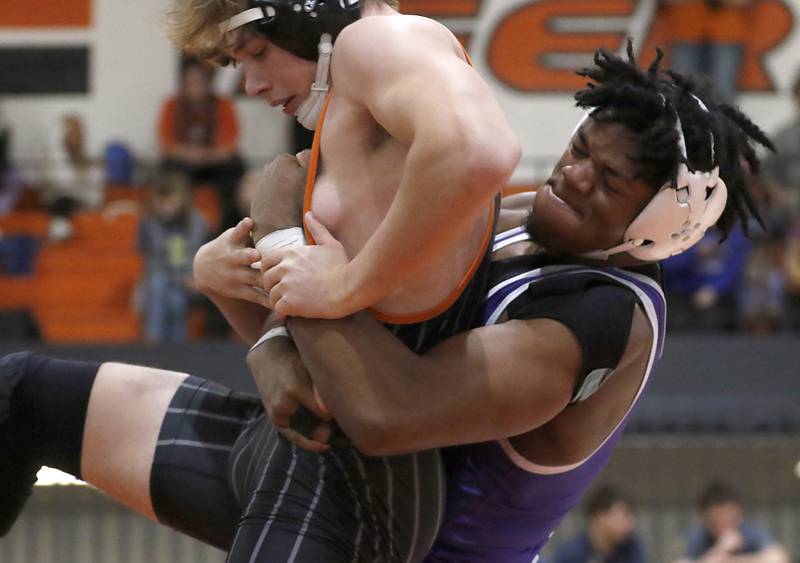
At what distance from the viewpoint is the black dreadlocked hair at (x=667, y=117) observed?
104 inches

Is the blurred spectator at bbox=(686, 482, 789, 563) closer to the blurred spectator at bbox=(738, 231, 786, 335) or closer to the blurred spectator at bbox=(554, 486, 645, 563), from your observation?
the blurred spectator at bbox=(554, 486, 645, 563)

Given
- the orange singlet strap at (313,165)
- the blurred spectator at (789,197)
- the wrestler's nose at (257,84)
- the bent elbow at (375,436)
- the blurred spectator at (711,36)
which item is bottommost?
the blurred spectator at (789,197)

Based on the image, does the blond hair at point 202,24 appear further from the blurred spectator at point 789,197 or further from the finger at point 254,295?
the blurred spectator at point 789,197

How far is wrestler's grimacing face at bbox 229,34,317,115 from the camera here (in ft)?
8.93

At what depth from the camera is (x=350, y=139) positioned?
2586mm

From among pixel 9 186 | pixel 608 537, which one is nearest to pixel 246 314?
pixel 608 537

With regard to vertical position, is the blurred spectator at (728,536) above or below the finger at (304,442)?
below

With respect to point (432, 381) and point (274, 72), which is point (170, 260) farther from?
point (432, 381)

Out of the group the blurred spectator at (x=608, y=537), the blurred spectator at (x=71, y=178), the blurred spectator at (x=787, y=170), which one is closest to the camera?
the blurred spectator at (x=608, y=537)

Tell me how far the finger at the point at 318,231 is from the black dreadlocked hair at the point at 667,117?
0.54 m

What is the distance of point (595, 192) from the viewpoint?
2664 mm

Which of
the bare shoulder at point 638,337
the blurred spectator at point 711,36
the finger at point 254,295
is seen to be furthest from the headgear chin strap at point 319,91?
the blurred spectator at point 711,36

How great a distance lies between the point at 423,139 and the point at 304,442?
2.09 ft

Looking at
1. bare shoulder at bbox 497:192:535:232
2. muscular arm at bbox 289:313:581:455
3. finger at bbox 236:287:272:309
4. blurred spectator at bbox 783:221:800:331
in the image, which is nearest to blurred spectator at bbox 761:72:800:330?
blurred spectator at bbox 783:221:800:331
